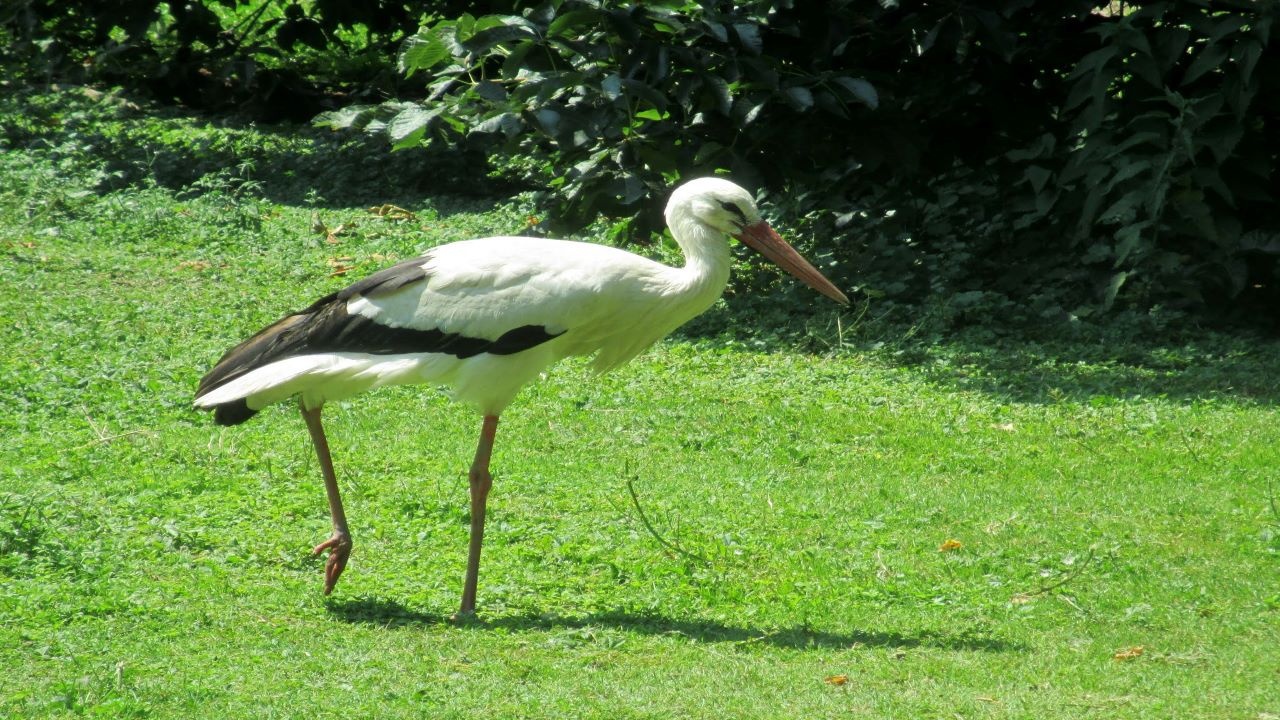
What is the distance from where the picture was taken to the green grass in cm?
452

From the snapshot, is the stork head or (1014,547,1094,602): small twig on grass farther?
the stork head

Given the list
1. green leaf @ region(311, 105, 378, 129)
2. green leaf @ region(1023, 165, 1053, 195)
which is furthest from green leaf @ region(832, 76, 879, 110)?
green leaf @ region(311, 105, 378, 129)

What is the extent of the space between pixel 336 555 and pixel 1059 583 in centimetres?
266

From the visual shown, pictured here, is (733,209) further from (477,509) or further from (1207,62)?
(1207,62)

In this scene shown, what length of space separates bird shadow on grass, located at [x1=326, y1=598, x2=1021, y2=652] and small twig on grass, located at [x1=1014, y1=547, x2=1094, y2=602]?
441 millimetres

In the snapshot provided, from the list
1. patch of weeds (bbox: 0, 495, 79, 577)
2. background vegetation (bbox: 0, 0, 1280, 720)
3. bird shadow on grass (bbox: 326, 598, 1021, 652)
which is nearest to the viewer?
background vegetation (bbox: 0, 0, 1280, 720)

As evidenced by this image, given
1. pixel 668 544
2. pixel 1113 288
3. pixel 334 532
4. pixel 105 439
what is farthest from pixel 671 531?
pixel 1113 288

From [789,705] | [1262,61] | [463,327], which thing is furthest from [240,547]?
[1262,61]

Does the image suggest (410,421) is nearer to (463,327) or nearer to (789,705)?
(463,327)

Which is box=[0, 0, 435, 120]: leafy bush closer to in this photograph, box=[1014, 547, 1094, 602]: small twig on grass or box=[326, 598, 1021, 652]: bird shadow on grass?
box=[326, 598, 1021, 652]: bird shadow on grass

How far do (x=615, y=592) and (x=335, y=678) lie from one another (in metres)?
1.26

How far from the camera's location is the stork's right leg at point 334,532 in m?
5.31

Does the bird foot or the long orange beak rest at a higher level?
the long orange beak

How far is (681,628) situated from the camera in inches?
200
